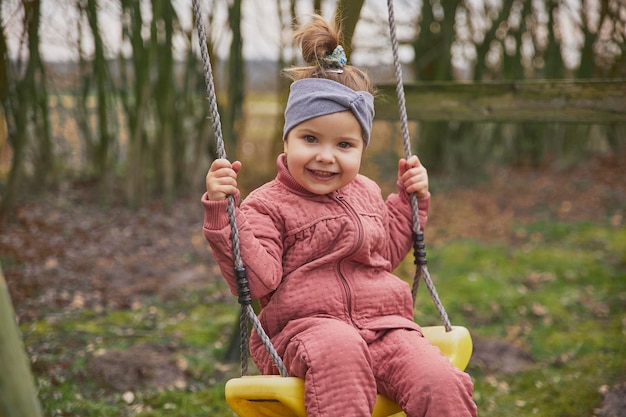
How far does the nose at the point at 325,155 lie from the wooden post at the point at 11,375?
3.52 ft

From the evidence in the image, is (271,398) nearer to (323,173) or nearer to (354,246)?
(354,246)

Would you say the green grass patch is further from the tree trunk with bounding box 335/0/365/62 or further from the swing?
the tree trunk with bounding box 335/0/365/62

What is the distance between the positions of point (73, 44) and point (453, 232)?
4562 millimetres

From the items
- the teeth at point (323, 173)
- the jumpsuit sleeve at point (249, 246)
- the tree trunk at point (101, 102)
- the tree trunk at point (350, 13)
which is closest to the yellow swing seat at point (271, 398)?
the jumpsuit sleeve at point (249, 246)

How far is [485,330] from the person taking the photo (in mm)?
4910

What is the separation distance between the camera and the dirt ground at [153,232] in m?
5.32

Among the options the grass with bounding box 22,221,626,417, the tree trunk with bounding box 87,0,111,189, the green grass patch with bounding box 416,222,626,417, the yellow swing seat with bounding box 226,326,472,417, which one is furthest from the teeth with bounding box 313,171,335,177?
the tree trunk with bounding box 87,0,111,189

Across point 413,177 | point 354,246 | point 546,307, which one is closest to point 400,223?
point 413,177

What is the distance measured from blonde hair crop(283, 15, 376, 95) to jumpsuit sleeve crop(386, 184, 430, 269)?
457mm

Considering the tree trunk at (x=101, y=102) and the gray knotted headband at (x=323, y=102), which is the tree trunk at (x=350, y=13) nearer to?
the gray knotted headband at (x=323, y=102)

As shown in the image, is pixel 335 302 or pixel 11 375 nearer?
pixel 11 375

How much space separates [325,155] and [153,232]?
17.8 ft

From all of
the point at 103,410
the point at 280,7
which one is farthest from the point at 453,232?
the point at 103,410

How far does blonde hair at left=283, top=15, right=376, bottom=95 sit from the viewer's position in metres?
2.38
